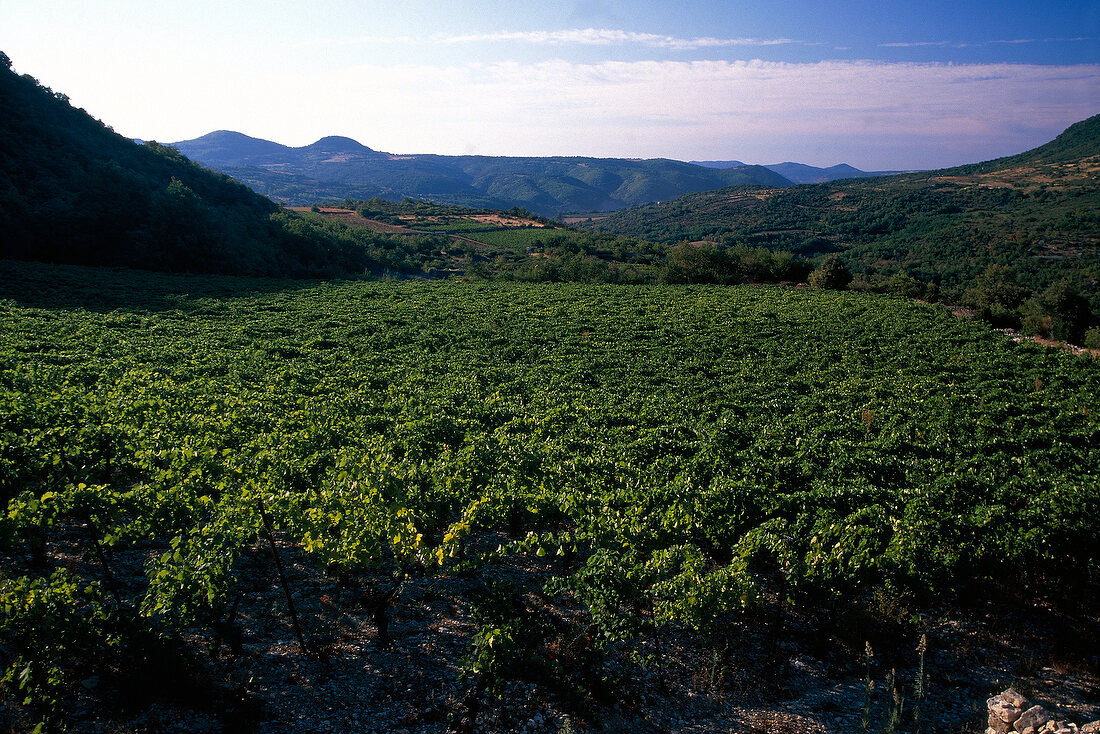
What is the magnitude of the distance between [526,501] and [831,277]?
173 ft

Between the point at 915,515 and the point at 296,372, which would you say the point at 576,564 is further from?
the point at 296,372

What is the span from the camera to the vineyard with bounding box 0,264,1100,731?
782 centimetres

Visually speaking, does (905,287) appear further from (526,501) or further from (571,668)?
(571,668)

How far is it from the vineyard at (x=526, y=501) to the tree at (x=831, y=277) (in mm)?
30900

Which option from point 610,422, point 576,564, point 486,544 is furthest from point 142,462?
point 610,422

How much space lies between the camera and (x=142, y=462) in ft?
33.8

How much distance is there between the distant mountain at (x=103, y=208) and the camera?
44344 millimetres

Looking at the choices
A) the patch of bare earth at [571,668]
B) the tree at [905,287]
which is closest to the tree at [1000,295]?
the tree at [905,287]

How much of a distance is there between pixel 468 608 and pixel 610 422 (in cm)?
773

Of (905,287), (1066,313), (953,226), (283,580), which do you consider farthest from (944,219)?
(283,580)

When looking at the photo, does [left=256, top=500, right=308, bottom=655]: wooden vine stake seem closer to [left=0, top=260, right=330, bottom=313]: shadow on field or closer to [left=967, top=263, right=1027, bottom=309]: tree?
[left=0, top=260, right=330, bottom=313]: shadow on field

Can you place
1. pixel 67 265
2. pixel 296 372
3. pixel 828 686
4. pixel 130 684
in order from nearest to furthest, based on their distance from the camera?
pixel 130 684, pixel 828 686, pixel 296 372, pixel 67 265

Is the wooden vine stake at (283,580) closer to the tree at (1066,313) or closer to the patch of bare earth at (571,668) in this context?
the patch of bare earth at (571,668)

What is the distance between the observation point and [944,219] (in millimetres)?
95625
